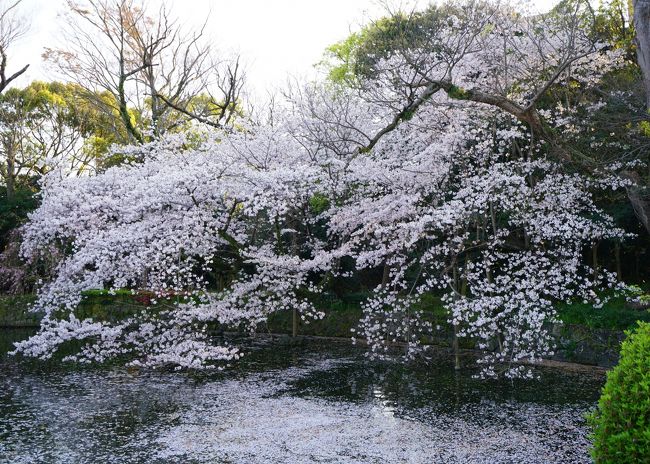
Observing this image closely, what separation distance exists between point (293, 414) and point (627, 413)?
18.1 feet

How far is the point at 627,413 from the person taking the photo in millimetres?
3518

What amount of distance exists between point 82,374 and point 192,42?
15.1 metres

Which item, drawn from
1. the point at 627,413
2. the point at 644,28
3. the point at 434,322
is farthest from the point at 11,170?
the point at 627,413

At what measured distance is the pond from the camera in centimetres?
671

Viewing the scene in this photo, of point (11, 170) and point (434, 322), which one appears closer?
point (434, 322)

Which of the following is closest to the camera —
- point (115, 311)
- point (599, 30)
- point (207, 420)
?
point (207, 420)

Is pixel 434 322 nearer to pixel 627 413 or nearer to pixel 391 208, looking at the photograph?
pixel 391 208

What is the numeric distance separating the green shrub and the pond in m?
3.02

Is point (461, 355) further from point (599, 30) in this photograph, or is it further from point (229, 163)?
point (599, 30)

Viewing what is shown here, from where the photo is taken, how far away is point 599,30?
13.5 metres

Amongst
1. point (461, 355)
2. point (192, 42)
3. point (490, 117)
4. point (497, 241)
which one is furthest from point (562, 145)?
point (192, 42)

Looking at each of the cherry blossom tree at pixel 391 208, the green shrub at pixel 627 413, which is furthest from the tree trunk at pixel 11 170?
the green shrub at pixel 627 413

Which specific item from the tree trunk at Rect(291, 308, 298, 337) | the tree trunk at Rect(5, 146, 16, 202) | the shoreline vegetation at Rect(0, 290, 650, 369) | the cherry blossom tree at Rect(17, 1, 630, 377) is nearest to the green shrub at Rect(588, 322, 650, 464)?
the cherry blossom tree at Rect(17, 1, 630, 377)

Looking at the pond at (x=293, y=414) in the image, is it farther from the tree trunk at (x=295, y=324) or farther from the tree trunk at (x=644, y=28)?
the tree trunk at (x=644, y=28)
